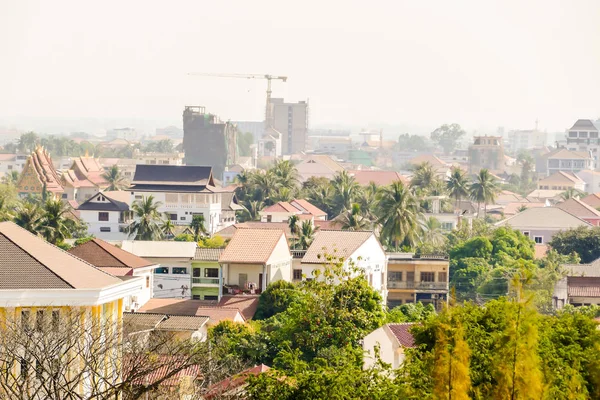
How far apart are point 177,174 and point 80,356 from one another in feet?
271

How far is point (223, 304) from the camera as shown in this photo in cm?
6450

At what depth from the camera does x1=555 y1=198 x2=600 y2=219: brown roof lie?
5279 inches

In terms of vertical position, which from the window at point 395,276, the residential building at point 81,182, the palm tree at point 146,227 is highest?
the palm tree at point 146,227

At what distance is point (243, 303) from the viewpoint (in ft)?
211

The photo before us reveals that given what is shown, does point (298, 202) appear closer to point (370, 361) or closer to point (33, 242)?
point (370, 361)

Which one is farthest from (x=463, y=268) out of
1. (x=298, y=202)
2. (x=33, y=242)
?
(x=33, y=242)

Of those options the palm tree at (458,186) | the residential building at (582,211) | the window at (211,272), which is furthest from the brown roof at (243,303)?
the residential building at (582,211)

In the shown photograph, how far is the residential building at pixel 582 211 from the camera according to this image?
132 m

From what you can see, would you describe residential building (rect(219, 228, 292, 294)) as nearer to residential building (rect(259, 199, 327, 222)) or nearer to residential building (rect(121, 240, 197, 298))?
residential building (rect(121, 240, 197, 298))

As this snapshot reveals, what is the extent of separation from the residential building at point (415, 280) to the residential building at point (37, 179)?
267 ft

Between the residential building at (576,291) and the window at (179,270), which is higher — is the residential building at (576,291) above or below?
below

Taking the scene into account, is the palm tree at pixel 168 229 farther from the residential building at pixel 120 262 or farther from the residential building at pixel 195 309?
the residential building at pixel 195 309

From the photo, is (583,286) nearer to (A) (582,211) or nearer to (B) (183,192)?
(B) (183,192)

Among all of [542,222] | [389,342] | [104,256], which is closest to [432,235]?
[542,222]
